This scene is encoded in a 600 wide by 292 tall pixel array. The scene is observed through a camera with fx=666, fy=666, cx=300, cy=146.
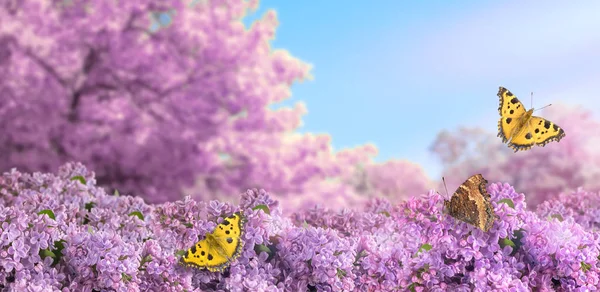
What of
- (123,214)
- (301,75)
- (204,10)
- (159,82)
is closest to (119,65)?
(159,82)

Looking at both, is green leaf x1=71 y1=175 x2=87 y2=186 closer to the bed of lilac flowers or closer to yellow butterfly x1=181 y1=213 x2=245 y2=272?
the bed of lilac flowers

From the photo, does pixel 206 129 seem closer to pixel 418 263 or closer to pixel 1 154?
pixel 1 154

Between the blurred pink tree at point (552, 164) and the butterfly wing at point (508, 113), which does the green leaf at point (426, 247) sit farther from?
the blurred pink tree at point (552, 164)

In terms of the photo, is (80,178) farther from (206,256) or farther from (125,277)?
(206,256)

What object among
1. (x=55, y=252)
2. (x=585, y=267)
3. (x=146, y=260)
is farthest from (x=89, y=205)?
(x=585, y=267)

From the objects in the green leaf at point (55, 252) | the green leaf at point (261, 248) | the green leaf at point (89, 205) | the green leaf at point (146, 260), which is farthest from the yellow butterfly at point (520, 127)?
the green leaf at point (89, 205)
